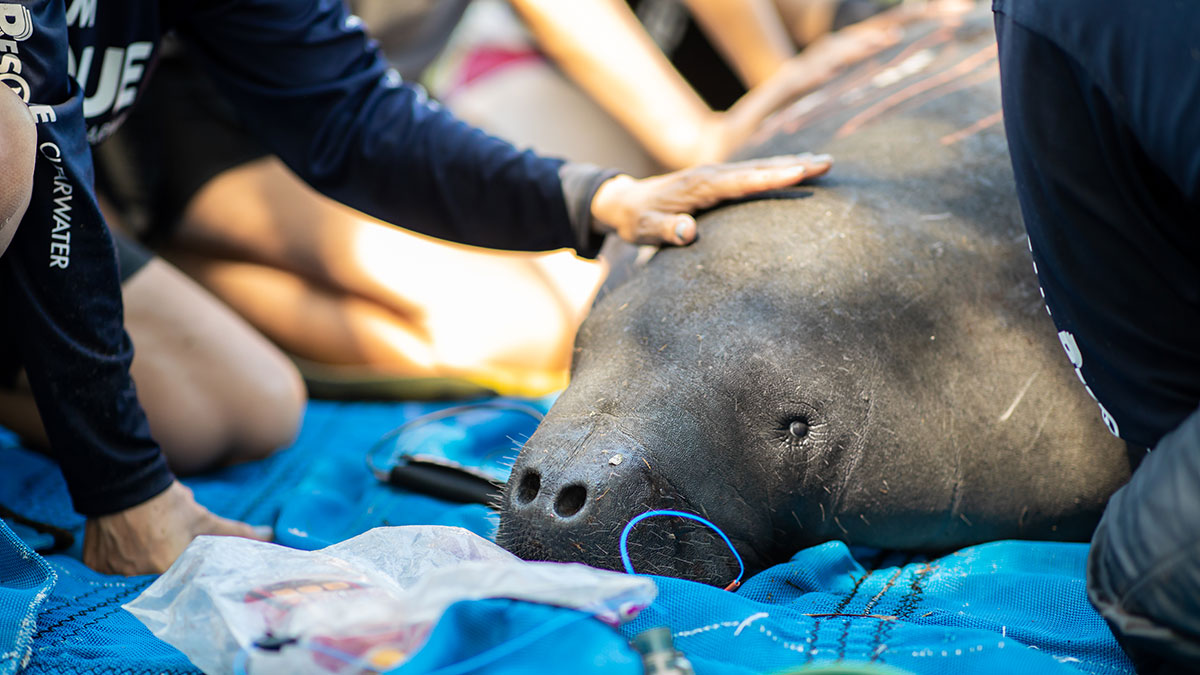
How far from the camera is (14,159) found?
4.24 ft

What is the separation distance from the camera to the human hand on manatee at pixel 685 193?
1.81m

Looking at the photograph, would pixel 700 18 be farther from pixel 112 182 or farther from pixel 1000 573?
pixel 1000 573

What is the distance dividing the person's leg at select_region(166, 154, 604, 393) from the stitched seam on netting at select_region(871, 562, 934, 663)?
1.61m

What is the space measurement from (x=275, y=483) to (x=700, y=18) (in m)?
2.74

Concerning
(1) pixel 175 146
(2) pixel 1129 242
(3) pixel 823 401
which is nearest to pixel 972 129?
(3) pixel 823 401

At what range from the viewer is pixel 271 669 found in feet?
3.46

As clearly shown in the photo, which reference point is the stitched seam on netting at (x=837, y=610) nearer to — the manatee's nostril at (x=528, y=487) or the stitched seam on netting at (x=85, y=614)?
the manatee's nostril at (x=528, y=487)

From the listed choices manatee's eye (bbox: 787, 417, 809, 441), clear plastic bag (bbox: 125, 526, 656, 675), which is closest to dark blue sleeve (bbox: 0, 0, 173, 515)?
clear plastic bag (bbox: 125, 526, 656, 675)

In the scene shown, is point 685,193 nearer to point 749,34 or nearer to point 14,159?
point 14,159

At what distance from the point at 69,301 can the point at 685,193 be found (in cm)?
105

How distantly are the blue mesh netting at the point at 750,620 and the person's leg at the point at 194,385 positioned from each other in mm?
403

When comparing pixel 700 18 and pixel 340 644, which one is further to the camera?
pixel 700 18

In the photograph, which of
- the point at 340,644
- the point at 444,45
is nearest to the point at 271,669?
the point at 340,644

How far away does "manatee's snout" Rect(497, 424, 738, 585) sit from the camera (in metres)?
1.37
